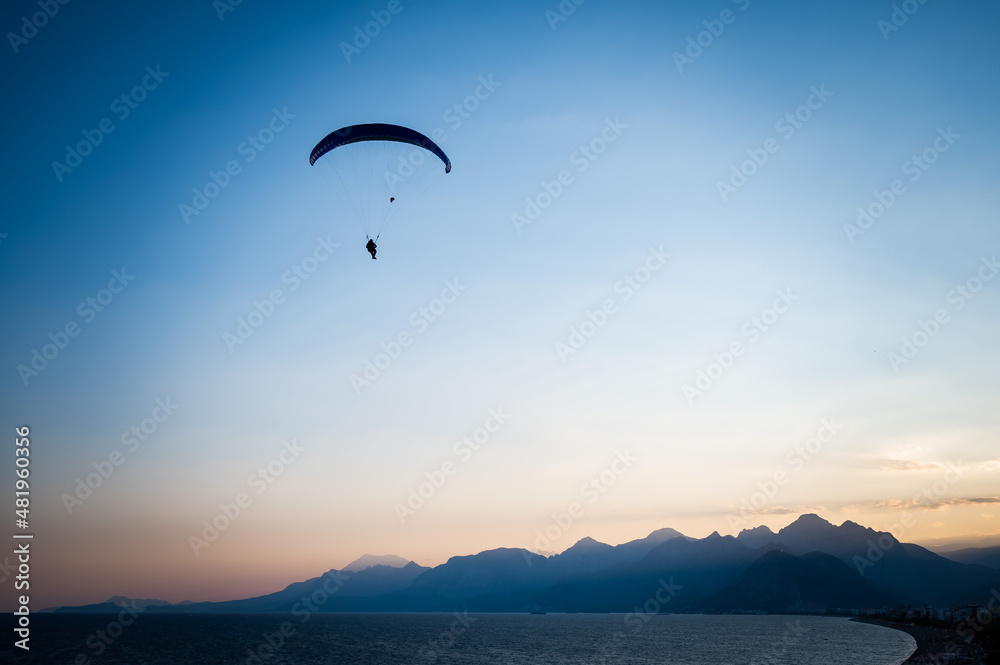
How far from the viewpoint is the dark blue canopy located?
1607 inches

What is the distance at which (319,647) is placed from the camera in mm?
115750

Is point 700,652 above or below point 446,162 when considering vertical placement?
below

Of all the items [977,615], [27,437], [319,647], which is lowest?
[977,615]

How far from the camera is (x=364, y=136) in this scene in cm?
4094

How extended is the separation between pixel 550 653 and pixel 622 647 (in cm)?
2104

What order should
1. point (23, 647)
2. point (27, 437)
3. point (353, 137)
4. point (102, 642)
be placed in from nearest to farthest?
point (27, 437)
point (353, 137)
point (23, 647)
point (102, 642)

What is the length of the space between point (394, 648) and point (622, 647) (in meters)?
46.5

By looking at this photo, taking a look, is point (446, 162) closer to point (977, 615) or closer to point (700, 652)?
point (700, 652)

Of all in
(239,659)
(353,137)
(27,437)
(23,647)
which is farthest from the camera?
(23,647)

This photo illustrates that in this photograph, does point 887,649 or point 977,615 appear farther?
point 977,615

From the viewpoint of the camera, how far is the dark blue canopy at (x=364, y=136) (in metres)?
40.8

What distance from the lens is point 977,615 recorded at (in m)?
133

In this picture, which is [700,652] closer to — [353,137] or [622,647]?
[622,647]

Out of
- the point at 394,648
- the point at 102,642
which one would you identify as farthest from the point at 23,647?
the point at 394,648
